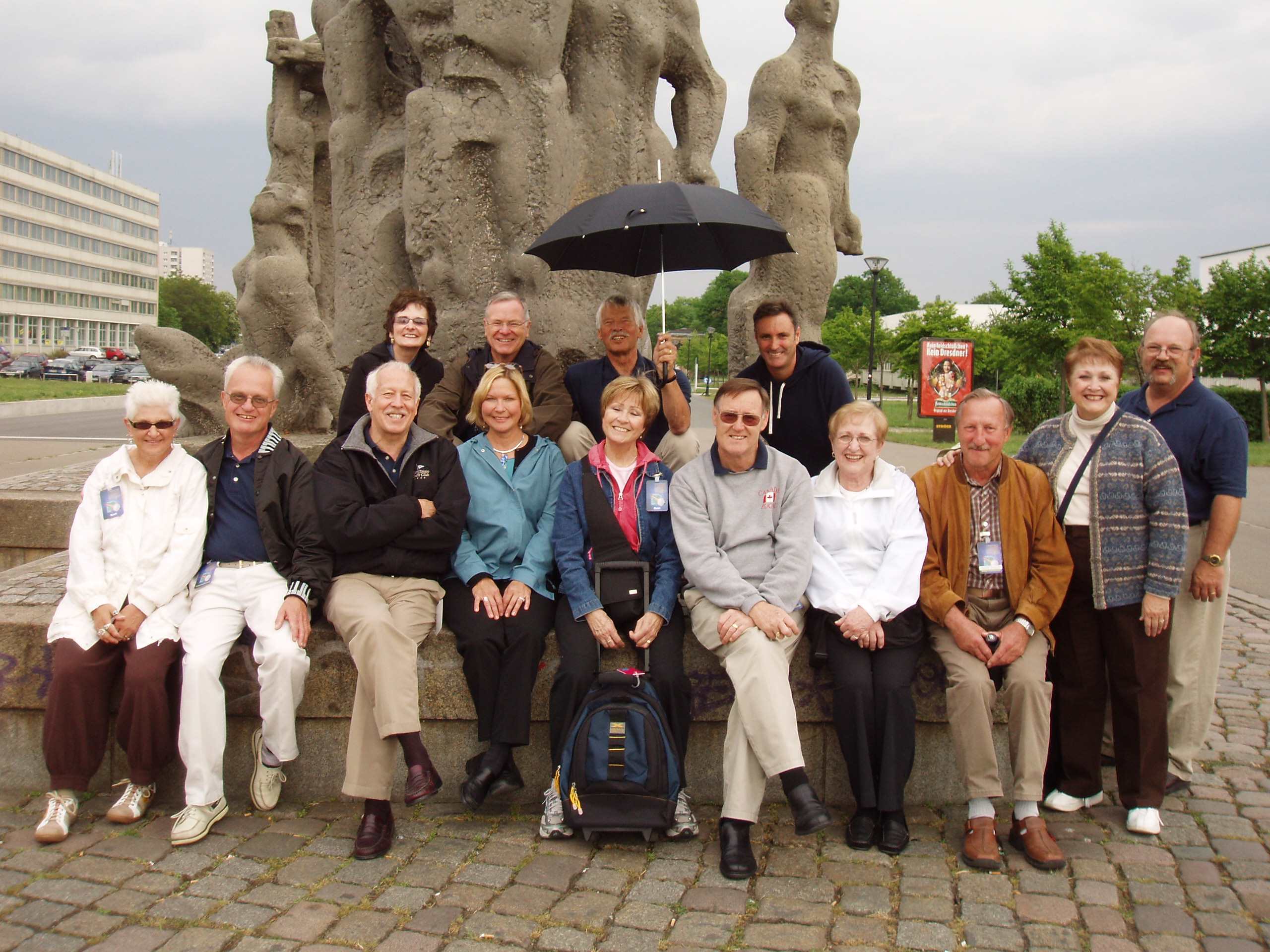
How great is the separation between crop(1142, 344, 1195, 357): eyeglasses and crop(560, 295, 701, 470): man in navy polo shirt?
178 centimetres

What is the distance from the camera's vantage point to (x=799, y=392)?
4.80 meters

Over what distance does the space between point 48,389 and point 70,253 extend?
5089 centimetres

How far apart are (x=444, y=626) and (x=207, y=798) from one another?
3.19ft

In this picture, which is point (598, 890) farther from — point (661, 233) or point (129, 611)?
point (661, 233)

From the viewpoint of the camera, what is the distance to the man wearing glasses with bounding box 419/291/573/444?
4.70 meters

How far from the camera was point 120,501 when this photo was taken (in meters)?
3.75

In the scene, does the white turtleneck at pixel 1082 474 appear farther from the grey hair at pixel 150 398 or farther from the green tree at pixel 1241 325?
the green tree at pixel 1241 325

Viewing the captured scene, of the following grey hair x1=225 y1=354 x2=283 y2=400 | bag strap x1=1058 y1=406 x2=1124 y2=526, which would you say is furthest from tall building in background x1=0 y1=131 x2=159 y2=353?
bag strap x1=1058 y1=406 x2=1124 y2=526

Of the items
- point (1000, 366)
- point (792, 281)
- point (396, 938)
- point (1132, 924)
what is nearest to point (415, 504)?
point (396, 938)

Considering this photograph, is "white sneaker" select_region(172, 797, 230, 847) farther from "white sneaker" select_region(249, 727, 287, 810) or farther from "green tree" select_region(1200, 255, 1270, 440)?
"green tree" select_region(1200, 255, 1270, 440)

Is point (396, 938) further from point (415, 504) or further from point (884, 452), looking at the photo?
point (884, 452)

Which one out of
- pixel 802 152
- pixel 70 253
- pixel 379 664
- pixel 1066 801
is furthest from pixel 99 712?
pixel 70 253

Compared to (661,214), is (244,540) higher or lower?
lower

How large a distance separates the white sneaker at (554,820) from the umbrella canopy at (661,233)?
2298 mm
